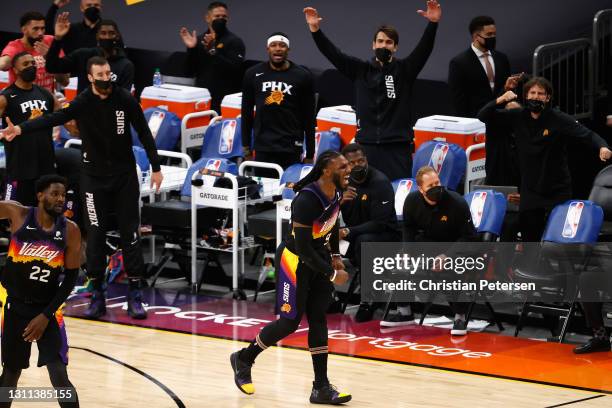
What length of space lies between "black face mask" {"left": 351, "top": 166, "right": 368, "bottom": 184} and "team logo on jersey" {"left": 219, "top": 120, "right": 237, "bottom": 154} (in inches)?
105

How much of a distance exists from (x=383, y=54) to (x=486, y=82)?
110 centimetres

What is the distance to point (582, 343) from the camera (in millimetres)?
11070

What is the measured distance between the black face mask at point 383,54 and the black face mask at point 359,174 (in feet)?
3.84

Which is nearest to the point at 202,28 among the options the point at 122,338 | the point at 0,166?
the point at 0,166

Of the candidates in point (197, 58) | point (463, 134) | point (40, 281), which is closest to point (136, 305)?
point (463, 134)

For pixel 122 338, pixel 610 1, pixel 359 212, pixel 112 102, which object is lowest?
pixel 122 338

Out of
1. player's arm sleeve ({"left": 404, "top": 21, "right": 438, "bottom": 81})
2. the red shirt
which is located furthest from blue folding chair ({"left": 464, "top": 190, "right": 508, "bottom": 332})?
the red shirt

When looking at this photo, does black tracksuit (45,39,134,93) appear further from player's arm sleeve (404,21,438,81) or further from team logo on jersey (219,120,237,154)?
player's arm sleeve (404,21,438,81)

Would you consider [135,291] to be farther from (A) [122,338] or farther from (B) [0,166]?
(B) [0,166]

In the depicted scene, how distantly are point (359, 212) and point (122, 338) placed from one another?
2.26m

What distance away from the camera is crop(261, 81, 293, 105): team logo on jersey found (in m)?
13.1

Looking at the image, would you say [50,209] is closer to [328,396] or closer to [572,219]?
[328,396]

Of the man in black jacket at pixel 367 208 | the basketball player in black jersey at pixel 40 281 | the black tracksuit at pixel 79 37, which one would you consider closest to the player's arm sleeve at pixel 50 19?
the black tracksuit at pixel 79 37

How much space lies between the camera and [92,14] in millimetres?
15258
